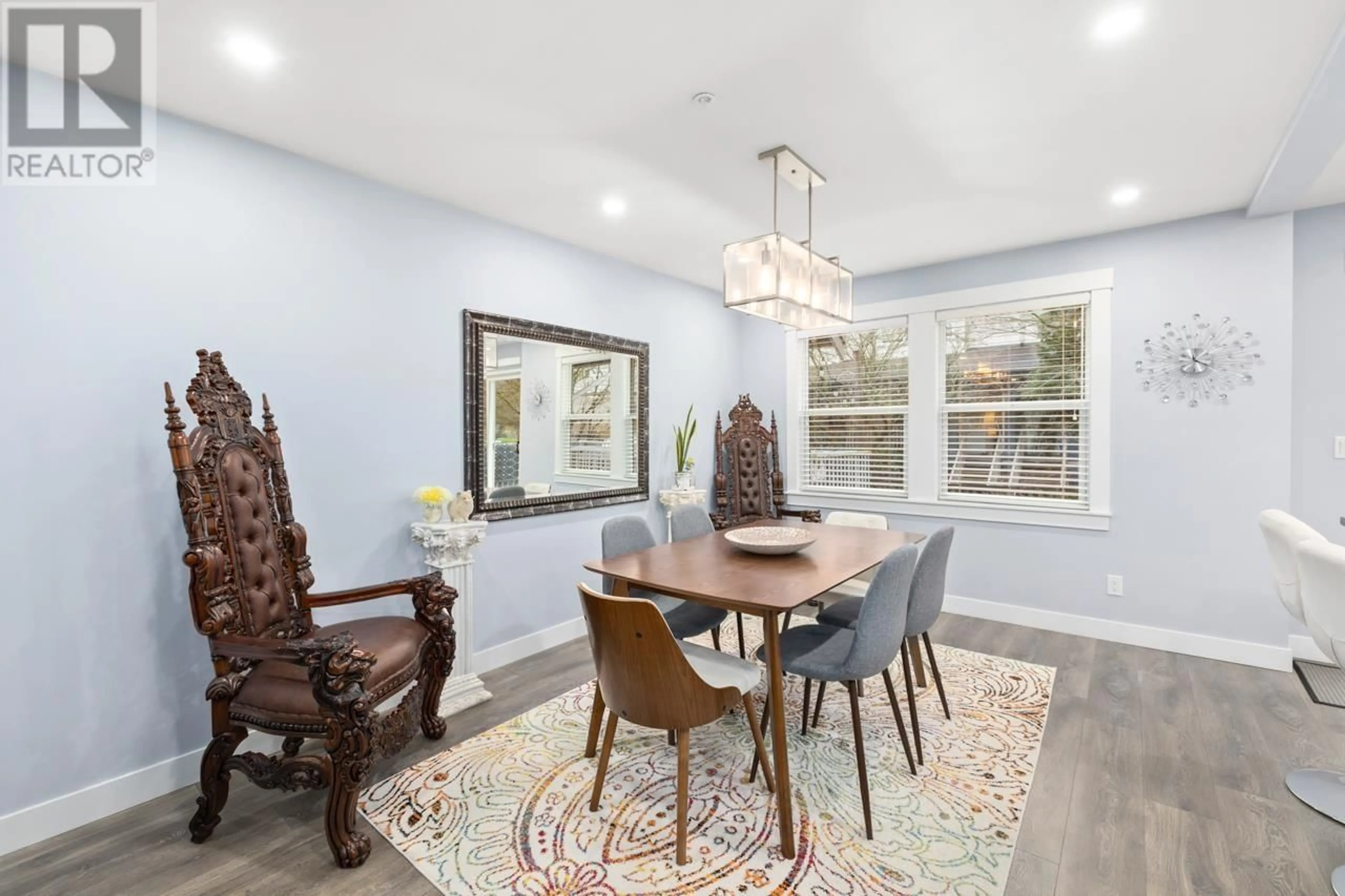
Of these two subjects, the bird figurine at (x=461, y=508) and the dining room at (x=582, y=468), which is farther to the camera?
the bird figurine at (x=461, y=508)

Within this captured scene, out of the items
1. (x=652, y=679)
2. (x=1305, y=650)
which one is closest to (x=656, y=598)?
(x=652, y=679)

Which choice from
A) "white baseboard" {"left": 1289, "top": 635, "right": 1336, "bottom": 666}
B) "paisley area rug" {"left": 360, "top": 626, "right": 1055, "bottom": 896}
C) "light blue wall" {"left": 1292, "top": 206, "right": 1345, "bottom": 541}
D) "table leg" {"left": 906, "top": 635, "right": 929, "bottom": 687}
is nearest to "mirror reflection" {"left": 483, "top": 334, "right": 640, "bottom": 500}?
"paisley area rug" {"left": 360, "top": 626, "right": 1055, "bottom": 896}

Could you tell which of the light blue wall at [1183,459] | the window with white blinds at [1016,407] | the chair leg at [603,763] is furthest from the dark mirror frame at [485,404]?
the light blue wall at [1183,459]

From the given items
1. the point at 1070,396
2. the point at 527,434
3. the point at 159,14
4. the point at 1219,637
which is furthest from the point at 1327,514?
the point at 159,14

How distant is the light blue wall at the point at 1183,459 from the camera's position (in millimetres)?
3305

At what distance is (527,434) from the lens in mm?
3594

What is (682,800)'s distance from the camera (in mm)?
1819

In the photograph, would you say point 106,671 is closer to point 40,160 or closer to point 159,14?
point 40,160

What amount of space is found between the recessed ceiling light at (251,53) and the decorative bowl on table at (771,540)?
2.50m

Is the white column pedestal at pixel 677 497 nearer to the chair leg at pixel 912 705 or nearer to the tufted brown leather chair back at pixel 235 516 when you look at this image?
the chair leg at pixel 912 705

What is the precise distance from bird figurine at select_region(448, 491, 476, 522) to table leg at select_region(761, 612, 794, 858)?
180 centimetres

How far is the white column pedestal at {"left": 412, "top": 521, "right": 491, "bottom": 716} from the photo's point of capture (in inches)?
116

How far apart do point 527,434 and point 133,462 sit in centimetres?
180

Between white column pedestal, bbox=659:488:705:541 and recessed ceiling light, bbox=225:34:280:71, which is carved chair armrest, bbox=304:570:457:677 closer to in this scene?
recessed ceiling light, bbox=225:34:280:71
